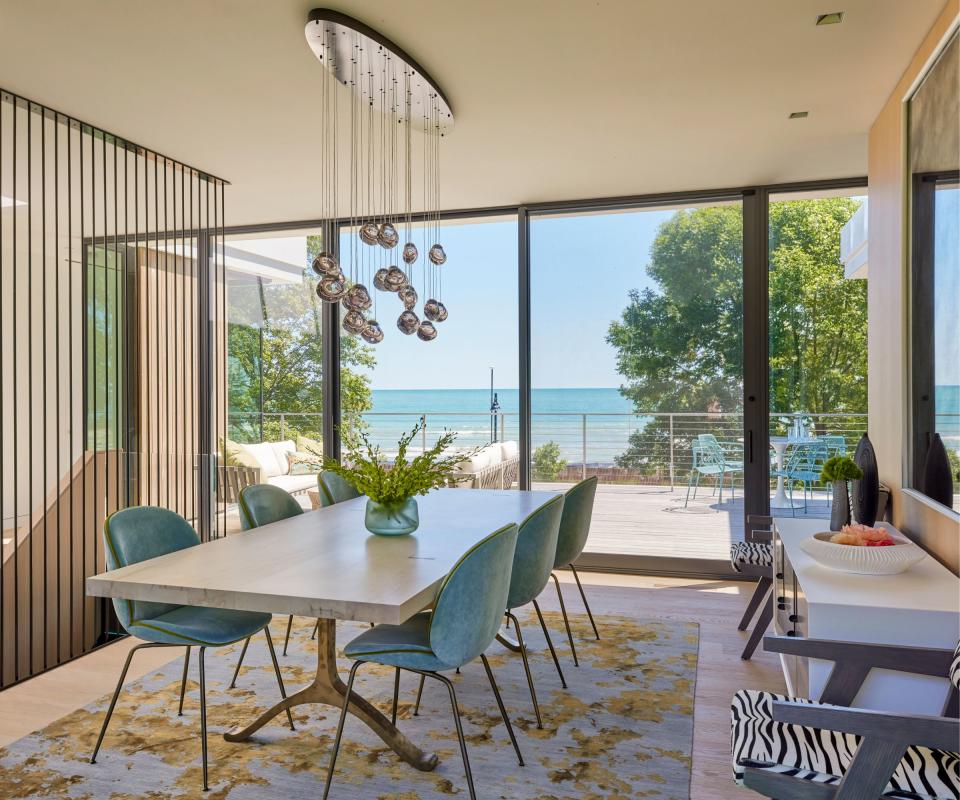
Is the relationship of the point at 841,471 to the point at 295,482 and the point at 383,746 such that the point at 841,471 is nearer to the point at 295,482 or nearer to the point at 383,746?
the point at 383,746

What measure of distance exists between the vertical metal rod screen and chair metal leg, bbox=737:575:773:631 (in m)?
3.28

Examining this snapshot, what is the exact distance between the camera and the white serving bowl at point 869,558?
255 cm

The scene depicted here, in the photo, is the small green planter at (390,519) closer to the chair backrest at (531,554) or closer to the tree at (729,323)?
the chair backrest at (531,554)

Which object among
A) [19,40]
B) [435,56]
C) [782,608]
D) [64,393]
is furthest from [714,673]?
[19,40]

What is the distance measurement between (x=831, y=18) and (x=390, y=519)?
8.51 ft

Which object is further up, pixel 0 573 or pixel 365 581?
pixel 365 581

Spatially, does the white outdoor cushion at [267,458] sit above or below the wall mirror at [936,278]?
below

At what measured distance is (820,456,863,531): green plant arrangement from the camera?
10.9ft

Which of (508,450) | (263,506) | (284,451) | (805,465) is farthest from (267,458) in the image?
(805,465)

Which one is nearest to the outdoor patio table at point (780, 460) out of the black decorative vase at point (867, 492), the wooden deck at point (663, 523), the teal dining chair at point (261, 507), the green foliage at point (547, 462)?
the wooden deck at point (663, 523)

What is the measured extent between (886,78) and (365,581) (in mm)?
3228

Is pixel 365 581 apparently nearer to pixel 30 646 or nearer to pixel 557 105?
pixel 30 646

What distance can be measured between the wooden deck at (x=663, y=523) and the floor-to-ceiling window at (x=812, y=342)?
36 centimetres

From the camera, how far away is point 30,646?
3.53m
